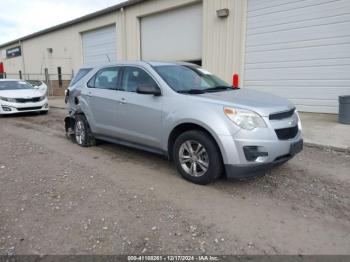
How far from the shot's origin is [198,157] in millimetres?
4336

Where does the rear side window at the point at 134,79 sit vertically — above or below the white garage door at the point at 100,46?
below

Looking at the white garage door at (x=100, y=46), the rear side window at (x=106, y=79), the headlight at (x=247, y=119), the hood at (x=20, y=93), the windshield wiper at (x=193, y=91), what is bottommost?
the hood at (x=20, y=93)

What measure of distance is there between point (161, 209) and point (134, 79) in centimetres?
251

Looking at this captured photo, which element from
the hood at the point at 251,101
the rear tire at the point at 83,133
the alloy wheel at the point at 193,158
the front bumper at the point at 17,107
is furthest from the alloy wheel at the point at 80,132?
the front bumper at the point at 17,107

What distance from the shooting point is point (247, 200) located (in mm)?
3900

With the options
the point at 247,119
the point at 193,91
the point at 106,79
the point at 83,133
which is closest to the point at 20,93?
the point at 83,133

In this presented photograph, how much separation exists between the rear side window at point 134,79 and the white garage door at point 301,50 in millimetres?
6812

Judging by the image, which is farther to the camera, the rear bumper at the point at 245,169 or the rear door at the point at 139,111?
the rear door at the point at 139,111

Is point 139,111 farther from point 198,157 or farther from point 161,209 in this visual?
point 161,209

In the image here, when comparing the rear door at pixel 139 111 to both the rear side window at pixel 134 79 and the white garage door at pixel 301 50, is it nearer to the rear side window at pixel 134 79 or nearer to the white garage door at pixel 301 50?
the rear side window at pixel 134 79

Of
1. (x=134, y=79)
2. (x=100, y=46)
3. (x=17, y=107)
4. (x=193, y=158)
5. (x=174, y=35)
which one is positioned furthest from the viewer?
(x=100, y=46)

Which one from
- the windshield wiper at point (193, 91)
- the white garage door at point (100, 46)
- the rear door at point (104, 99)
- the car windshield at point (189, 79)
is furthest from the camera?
the white garage door at point (100, 46)

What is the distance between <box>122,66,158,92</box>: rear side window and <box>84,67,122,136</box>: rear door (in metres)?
0.19

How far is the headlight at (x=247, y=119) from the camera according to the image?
394cm
